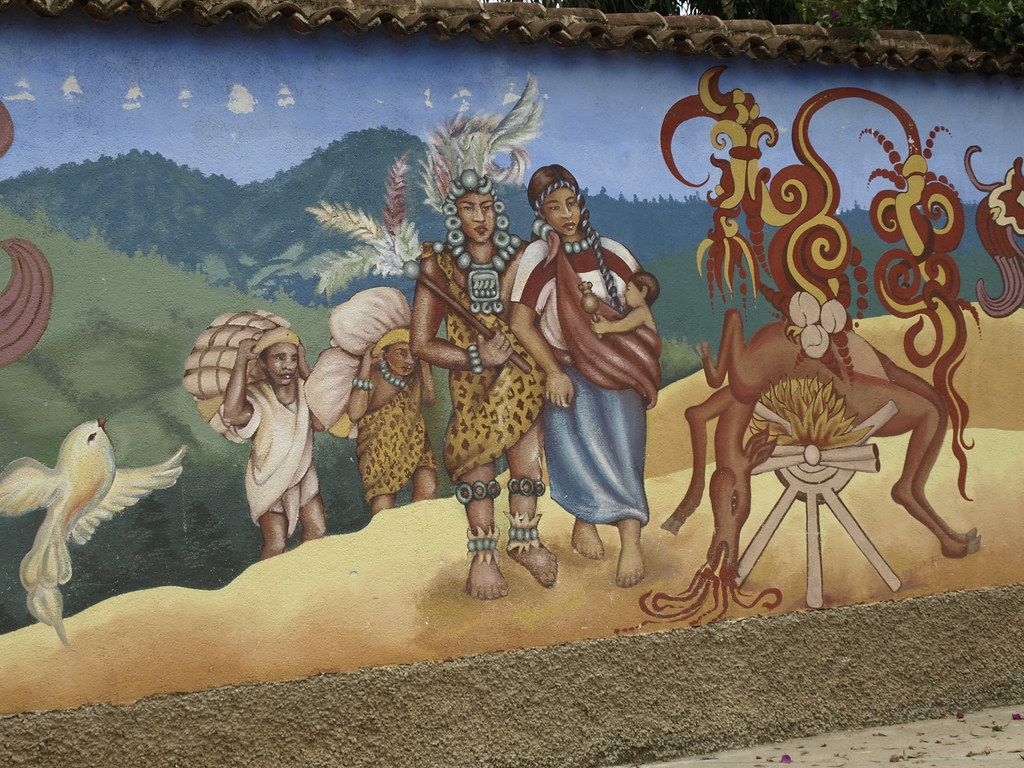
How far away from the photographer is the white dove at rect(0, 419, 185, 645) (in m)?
5.56

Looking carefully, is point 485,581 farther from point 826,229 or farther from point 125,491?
point 826,229

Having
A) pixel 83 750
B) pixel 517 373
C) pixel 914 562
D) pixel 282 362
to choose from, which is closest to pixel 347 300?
pixel 282 362

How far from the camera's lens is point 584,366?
660 centimetres

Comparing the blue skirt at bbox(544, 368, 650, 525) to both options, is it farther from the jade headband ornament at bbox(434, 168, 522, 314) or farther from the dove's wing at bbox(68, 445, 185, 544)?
the dove's wing at bbox(68, 445, 185, 544)

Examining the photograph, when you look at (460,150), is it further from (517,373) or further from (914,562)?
(914,562)

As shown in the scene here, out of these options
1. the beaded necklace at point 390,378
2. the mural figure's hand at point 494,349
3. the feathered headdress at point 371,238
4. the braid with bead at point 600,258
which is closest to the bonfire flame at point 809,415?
the braid with bead at point 600,258

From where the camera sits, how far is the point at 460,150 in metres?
6.39

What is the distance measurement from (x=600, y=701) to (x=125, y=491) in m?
2.57

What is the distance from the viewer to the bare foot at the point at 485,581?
20.7 feet

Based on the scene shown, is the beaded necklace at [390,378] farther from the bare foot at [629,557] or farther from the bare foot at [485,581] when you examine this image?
the bare foot at [629,557]

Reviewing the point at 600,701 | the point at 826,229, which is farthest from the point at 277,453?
the point at 826,229

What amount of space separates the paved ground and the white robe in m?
2.34

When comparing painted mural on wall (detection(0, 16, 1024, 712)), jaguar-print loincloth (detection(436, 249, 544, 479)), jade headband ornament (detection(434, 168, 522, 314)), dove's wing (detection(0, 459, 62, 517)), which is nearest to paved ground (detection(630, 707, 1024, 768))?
painted mural on wall (detection(0, 16, 1024, 712))

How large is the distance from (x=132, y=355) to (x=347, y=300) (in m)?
1.03
